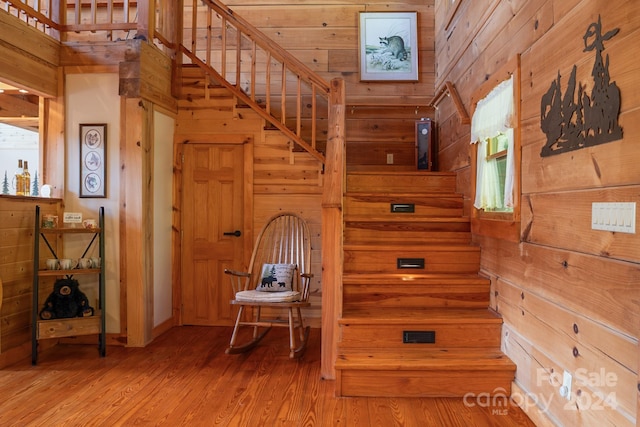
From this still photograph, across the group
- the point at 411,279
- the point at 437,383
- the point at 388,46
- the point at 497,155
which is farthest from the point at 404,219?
the point at 388,46

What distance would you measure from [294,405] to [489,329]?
1.25 m

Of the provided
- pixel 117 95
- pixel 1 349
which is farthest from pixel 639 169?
pixel 1 349

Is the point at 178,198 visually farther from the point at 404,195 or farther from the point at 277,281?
the point at 404,195

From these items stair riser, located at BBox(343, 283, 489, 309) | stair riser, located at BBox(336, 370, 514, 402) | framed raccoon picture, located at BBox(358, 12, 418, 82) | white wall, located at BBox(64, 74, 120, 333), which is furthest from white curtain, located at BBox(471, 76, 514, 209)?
white wall, located at BBox(64, 74, 120, 333)

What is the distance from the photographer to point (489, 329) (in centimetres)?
288

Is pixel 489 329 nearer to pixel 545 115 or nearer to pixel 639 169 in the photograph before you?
pixel 545 115

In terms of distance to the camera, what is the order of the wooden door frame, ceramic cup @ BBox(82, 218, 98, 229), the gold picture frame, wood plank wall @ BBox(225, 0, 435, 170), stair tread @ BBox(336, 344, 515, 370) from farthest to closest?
1. wood plank wall @ BBox(225, 0, 435, 170)
2. the wooden door frame
3. the gold picture frame
4. ceramic cup @ BBox(82, 218, 98, 229)
5. stair tread @ BBox(336, 344, 515, 370)

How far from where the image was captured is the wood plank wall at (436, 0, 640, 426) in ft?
5.52

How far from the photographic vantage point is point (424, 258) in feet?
11.2

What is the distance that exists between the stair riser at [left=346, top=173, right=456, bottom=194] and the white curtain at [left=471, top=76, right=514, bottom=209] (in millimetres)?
806

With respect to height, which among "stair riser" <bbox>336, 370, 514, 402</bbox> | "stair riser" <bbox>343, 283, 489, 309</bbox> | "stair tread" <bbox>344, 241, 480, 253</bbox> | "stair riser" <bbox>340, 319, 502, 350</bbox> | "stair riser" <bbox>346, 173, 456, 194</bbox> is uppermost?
"stair riser" <bbox>346, 173, 456, 194</bbox>

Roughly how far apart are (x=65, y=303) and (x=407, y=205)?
8.98ft

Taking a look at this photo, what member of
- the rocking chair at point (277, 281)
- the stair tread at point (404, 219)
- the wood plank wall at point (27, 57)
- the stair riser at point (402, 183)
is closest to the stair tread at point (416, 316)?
the rocking chair at point (277, 281)

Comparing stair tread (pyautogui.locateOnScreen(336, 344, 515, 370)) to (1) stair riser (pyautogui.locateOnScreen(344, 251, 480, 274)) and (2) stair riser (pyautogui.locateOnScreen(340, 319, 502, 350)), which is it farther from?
(1) stair riser (pyautogui.locateOnScreen(344, 251, 480, 274))
